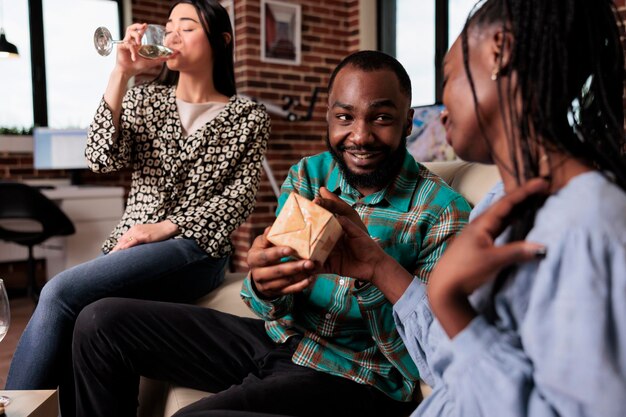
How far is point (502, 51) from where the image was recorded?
2.13ft

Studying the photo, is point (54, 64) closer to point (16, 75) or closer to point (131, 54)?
point (16, 75)

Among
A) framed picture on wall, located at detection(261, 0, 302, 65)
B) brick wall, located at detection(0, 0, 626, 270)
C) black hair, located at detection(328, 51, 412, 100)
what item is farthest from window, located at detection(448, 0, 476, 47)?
black hair, located at detection(328, 51, 412, 100)

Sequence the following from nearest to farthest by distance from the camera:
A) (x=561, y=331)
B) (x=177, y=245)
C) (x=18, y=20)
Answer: (x=561, y=331) < (x=177, y=245) < (x=18, y=20)

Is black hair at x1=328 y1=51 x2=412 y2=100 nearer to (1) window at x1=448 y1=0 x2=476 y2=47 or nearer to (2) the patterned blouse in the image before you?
(2) the patterned blouse

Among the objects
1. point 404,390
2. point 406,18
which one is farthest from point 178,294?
point 406,18

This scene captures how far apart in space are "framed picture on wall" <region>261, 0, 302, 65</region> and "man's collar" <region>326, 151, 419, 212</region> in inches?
122

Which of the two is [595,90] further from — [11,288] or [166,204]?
[11,288]

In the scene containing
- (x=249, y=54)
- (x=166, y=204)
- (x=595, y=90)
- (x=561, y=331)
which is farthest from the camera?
(x=249, y=54)

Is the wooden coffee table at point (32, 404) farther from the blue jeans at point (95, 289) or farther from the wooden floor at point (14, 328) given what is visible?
the wooden floor at point (14, 328)

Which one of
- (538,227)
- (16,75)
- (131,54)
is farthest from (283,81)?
(538,227)

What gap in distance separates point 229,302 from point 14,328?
2.32 meters

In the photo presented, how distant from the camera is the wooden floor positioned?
2.69m

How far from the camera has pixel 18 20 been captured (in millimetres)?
4430

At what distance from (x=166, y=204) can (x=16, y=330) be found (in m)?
2.15
